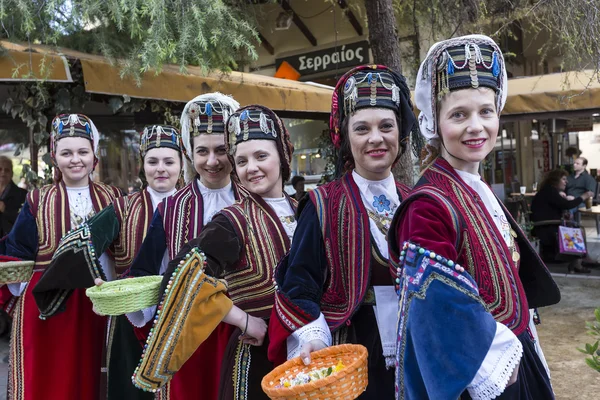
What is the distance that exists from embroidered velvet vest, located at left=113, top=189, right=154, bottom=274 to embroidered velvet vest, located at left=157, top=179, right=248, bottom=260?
37cm

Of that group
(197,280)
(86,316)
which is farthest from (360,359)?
(86,316)

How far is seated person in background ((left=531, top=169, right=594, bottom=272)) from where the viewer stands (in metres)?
7.79

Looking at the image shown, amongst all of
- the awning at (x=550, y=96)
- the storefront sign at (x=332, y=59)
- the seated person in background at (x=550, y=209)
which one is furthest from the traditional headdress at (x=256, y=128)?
the storefront sign at (x=332, y=59)

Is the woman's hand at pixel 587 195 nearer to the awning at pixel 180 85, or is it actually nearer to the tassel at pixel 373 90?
the awning at pixel 180 85

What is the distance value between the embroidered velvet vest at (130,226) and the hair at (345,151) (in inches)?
50.5

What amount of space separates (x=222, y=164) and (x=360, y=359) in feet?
4.38

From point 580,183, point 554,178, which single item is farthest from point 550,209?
point 580,183

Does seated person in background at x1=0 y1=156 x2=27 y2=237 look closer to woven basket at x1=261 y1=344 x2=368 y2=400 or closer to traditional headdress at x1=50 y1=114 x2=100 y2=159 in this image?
traditional headdress at x1=50 y1=114 x2=100 y2=159

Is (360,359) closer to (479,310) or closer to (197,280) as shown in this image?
(479,310)

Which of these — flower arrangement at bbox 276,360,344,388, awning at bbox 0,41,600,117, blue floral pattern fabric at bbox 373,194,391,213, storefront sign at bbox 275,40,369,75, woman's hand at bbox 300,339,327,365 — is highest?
storefront sign at bbox 275,40,369,75

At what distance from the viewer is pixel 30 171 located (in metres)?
4.89

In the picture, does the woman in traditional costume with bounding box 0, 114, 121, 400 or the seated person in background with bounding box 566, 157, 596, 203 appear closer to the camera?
the woman in traditional costume with bounding box 0, 114, 121, 400

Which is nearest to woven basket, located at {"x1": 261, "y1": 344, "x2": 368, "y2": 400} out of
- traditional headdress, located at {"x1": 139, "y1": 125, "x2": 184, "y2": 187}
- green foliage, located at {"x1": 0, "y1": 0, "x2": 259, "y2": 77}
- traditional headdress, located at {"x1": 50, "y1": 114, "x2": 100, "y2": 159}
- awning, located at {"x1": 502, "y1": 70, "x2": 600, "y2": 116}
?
traditional headdress, located at {"x1": 139, "y1": 125, "x2": 184, "y2": 187}

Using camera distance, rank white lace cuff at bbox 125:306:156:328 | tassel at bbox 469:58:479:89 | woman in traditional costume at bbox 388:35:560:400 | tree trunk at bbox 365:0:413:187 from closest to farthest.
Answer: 1. woman in traditional costume at bbox 388:35:560:400
2. tassel at bbox 469:58:479:89
3. white lace cuff at bbox 125:306:156:328
4. tree trunk at bbox 365:0:413:187
